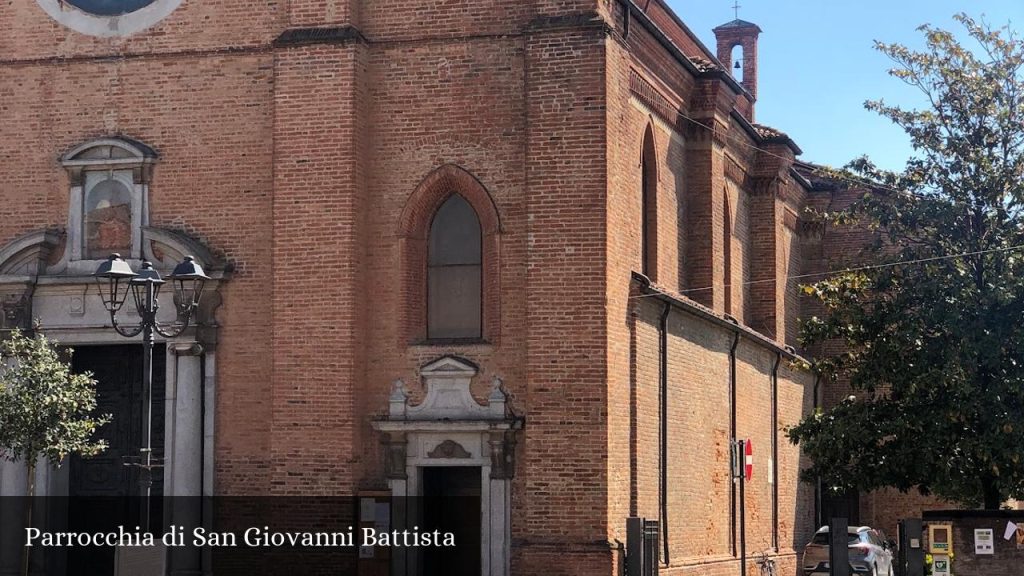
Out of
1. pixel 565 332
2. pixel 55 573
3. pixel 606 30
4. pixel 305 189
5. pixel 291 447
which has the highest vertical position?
pixel 606 30

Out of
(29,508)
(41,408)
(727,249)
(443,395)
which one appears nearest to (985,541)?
(443,395)

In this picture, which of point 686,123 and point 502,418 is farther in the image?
point 686,123

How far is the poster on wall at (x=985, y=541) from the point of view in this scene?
23.3 metres

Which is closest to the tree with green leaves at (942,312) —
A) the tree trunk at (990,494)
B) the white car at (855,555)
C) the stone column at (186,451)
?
the tree trunk at (990,494)

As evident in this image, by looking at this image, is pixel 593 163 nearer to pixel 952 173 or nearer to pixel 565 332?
pixel 565 332

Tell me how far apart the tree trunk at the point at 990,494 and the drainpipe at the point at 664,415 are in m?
4.74

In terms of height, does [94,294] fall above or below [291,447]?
above

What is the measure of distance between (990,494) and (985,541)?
78.1 inches

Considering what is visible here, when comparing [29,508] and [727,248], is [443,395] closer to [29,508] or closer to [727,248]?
[29,508]

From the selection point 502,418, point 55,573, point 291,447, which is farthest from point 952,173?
point 55,573

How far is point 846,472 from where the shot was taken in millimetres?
25797

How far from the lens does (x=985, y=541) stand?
2334cm

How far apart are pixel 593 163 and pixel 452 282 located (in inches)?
107

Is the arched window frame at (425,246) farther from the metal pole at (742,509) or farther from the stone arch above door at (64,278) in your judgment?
the metal pole at (742,509)
